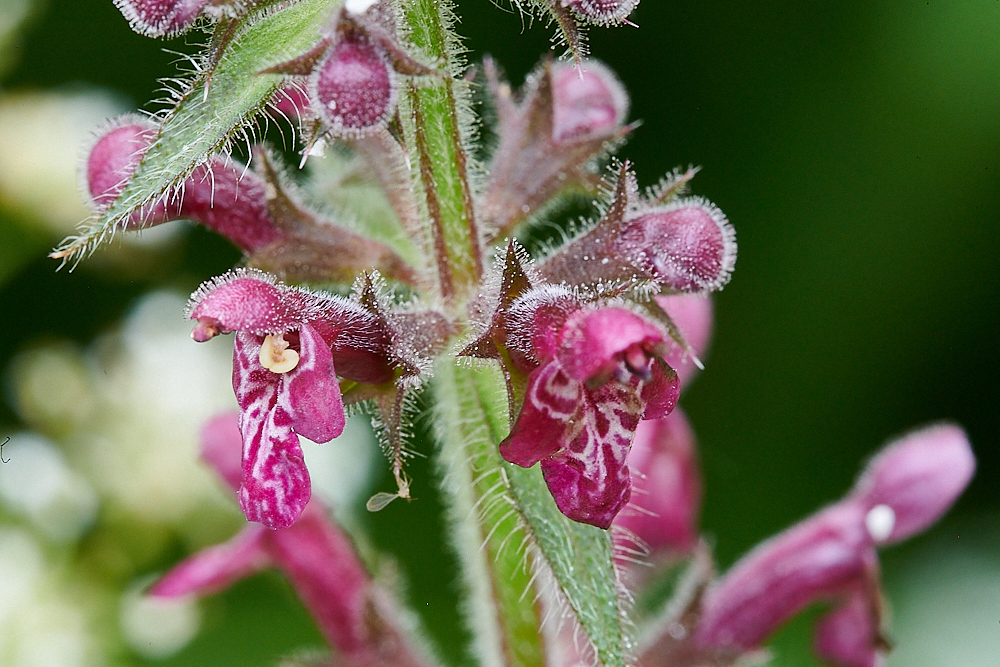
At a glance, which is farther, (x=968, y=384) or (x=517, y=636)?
(x=968, y=384)

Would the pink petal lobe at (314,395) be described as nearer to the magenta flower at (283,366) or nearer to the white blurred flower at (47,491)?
the magenta flower at (283,366)

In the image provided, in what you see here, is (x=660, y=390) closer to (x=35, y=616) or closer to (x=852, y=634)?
(x=852, y=634)

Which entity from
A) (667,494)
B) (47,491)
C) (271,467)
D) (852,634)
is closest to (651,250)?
(271,467)

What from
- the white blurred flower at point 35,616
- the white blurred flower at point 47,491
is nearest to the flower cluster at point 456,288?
the white blurred flower at point 35,616

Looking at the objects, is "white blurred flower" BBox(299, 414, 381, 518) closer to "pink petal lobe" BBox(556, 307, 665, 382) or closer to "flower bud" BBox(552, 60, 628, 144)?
"flower bud" BBox(552, 60, 628, 144)

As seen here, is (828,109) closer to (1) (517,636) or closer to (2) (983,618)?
(2) (983,618)

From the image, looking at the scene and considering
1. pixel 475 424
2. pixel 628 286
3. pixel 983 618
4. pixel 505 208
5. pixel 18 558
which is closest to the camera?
pixel 628 286

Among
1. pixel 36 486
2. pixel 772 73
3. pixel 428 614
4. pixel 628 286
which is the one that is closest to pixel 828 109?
pixel 772 73

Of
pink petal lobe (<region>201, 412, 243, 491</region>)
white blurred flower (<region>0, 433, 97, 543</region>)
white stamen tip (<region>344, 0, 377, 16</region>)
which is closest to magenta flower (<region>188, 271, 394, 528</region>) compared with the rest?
white stamen tip (<region>344, 0, 377, 16</region>)
